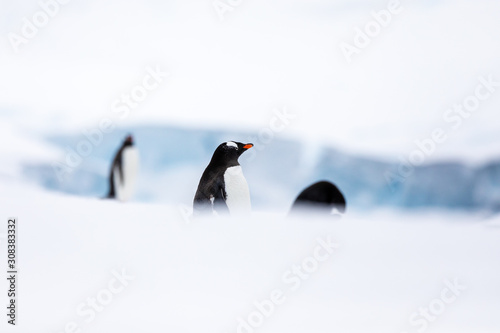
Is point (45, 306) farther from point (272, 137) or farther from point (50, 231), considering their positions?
point (272, 137)

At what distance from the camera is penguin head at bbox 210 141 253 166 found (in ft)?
5.06

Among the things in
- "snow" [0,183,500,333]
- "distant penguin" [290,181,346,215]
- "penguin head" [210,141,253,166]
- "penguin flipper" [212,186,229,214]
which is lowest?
"snow" [0,183,500,333]

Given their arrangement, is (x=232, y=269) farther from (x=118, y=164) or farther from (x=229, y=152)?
(x=118, y=164)

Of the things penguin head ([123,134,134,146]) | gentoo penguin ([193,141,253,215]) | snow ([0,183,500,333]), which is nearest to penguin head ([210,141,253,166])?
gentoo penguin ([193,141,253,215])

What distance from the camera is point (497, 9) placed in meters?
1.64

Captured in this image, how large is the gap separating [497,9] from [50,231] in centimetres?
163

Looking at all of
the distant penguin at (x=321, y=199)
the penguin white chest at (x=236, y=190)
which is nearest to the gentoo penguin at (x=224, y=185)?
the penguin white chest at (x=236, y=190)

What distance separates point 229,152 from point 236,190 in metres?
0.13

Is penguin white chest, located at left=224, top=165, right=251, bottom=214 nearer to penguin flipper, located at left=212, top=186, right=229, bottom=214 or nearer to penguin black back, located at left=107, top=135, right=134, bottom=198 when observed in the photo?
penguin flipper, located at left=212, top=186, right=229, bottom=214

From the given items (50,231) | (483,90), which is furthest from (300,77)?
(50,231)

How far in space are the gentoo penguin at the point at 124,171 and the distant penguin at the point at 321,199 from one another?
0.54 m

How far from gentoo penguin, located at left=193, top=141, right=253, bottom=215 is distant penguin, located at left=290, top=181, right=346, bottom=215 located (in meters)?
0.18

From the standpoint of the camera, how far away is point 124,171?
1.62 meters

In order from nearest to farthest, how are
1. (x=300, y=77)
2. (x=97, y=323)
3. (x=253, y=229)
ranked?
(x=97, y=323)
(x=253, y=229)
(x=300, y=77)
